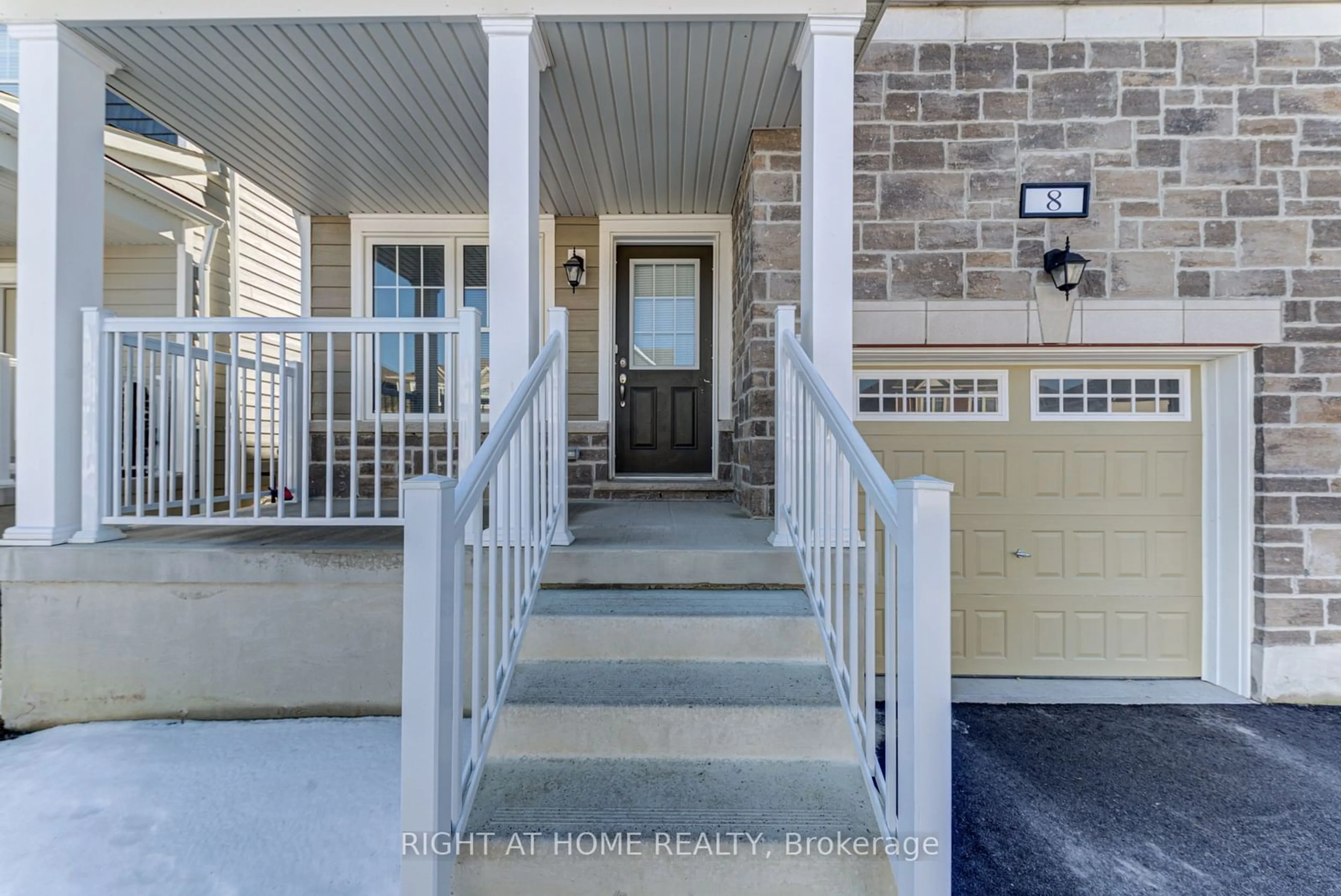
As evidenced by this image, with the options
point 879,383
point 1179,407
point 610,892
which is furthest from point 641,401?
point 610,892

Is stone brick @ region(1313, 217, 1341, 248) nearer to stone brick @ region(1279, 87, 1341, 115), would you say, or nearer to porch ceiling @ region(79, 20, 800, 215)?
stone brick @ region(1279, 87, 1341, 115)

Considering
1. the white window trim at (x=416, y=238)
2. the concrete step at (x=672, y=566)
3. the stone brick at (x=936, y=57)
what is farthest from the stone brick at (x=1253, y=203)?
the white window trim at (x=416, y=238)

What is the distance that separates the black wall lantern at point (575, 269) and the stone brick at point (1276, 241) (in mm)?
4081

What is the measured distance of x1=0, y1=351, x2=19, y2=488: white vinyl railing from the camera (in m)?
3.93

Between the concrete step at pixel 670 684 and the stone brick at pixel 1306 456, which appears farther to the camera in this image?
the stone brick at pixel 1306 456

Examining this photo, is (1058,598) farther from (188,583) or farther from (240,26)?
(240,26)

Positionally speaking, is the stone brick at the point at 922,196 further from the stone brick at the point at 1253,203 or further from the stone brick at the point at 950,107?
the stone brick at the point at 1253,203

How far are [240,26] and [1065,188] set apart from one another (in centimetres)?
416

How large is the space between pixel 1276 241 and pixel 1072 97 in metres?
1.40

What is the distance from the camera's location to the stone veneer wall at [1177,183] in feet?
12.0

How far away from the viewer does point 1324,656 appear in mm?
3613

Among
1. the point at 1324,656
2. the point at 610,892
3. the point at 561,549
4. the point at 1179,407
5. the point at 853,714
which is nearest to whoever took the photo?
the point at 610,892

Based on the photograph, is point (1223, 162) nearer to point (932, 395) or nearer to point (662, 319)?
point (932, 395)

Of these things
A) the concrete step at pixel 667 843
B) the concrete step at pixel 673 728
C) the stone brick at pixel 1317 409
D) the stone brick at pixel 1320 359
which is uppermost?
the stone brick at pixel 1320 359
